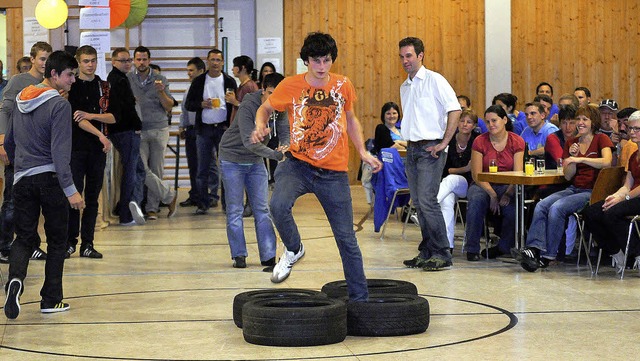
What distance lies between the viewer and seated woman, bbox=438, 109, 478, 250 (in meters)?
7.93

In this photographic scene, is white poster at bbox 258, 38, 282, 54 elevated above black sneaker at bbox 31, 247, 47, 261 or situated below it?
above

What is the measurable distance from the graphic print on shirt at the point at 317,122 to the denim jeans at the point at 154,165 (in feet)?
19.5

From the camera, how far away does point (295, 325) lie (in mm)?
4574

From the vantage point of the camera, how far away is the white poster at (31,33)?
14.8 m

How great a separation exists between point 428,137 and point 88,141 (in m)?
2.48

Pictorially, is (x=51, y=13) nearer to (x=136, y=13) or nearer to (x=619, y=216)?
(x=136, y=13)

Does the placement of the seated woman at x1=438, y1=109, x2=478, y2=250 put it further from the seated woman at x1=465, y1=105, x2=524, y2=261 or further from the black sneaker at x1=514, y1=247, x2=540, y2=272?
the black sneaker at x1=514, y1=247, x2=540, y2=272

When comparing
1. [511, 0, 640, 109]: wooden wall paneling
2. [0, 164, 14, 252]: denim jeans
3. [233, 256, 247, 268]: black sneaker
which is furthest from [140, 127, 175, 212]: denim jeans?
[511, 0, 640, 109]: wooden wall paneling

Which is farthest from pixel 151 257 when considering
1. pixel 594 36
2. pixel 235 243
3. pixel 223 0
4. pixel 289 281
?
pixel 594 36

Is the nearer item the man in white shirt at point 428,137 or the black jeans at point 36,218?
the black jeans at point 36,218

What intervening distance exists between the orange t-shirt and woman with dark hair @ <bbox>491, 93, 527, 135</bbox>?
16.7 feet

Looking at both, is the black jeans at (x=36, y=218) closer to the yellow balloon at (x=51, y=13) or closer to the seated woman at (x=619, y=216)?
the seated woman at (x=619, y=216)

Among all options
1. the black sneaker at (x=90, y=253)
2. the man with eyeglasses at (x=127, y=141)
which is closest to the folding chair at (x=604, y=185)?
the black sneaker at (x=90, y=253)

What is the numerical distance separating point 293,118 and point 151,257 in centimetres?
319
